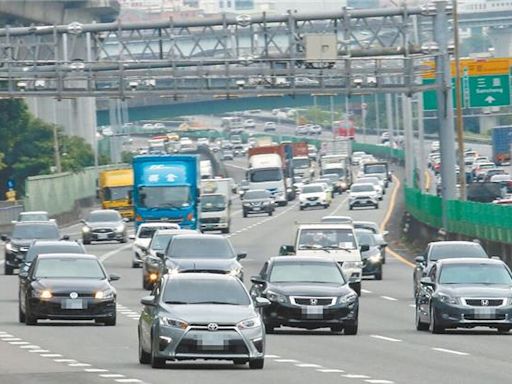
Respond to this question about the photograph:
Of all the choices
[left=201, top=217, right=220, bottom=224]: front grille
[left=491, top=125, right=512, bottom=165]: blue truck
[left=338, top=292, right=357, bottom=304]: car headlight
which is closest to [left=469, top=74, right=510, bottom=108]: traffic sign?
[left=201, top=217, right=220, bottom=224]: front grille

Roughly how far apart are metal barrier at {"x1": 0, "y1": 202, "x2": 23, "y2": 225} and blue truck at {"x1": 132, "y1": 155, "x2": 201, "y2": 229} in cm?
2800

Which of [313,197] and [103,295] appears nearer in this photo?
[103,295]

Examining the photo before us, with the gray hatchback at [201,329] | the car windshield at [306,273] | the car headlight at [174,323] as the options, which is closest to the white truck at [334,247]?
the car windshield at [306,273]

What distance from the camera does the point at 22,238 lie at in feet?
180

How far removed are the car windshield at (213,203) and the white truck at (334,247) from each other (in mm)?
39630

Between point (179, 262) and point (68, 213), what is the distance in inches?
2630

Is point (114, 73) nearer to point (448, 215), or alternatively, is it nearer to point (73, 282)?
point (448, 215)

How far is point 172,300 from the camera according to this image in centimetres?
2331

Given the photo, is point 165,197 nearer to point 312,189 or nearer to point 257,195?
point 257,195

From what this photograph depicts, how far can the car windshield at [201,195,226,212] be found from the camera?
83875 millimetres

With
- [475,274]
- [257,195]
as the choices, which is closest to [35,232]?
[475,274]

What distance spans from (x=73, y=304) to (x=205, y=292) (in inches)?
348

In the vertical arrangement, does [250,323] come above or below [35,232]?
above

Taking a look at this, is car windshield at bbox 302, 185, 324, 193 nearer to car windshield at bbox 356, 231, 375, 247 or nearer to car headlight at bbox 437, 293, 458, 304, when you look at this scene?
car windshield at bbox 356, 231, 375, 247
